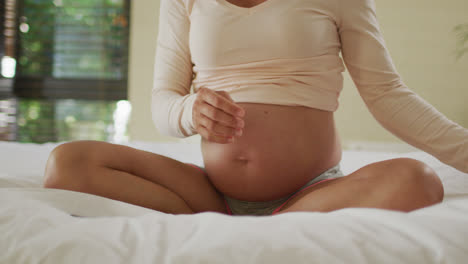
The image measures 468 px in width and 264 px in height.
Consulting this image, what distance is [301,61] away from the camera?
2.68 feet

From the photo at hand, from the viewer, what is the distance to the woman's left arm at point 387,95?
2.44 ft

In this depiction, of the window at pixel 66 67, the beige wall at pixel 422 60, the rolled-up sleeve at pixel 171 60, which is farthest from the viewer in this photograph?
the window at pixel 66 67

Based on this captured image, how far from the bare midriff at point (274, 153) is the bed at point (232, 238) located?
0.29m

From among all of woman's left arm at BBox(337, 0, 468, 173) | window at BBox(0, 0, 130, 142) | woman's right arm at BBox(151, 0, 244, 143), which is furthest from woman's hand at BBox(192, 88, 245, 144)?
window at BBox(0, 0, 130, 142)

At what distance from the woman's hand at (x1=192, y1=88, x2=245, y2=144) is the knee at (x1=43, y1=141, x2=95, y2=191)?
24cm

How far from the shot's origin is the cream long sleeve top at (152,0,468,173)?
31.2 inches

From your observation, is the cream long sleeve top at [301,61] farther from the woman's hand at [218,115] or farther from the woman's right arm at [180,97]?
the woman's hand at [218,115]

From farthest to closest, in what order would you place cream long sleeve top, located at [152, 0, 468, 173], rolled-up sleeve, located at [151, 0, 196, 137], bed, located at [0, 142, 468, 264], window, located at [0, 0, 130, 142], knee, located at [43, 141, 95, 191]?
window, located at [0, 0, 130, 142], rolled-up sleeve, located at [151, 0, 196, 137], cream long sleeve top, located at [152, 0, 468, 173], knee, located at [43, 141, 95, 191], bed, located at [0, 142, 468, 264]

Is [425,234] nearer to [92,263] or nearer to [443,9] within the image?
[92,263]

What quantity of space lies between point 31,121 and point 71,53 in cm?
65

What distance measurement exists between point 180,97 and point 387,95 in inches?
17.8

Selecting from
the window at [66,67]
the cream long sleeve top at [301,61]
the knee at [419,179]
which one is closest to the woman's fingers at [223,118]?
the cream long sleeve top at [301,61]

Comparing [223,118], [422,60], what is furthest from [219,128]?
[422,60]

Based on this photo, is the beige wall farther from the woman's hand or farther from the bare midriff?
the woman's hand
